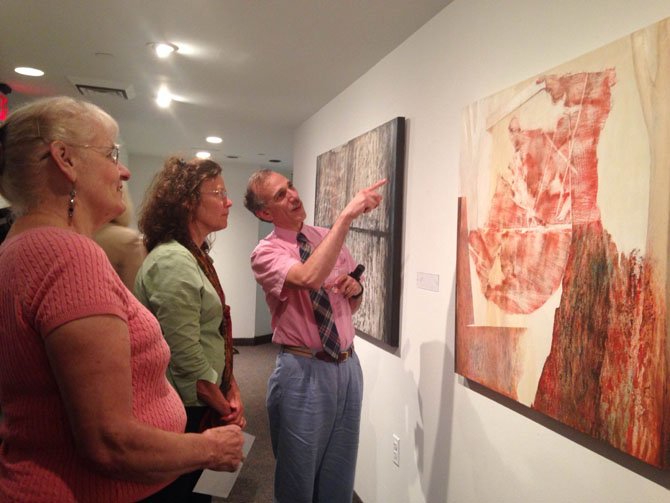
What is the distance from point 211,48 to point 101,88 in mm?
1252

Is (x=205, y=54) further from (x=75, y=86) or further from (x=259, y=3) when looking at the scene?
(x=75, y=86)

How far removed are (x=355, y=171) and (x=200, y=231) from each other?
1411 mm

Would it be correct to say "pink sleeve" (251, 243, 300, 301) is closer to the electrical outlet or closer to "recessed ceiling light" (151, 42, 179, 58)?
the electrical outlet

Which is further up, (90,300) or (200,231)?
(200,231)

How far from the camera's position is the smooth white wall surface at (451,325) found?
133 centimetres

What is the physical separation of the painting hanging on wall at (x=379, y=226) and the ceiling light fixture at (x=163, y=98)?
57.6 inches

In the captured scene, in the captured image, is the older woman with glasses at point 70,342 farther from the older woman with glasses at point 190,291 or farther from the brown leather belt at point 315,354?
the brown leather belt at point 315,354

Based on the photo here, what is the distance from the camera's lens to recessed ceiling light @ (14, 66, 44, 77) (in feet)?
10.6

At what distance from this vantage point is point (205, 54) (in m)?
2.81

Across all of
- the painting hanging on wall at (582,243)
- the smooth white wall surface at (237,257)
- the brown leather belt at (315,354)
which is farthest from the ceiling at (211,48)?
the smooth white wall surface at (237,257)

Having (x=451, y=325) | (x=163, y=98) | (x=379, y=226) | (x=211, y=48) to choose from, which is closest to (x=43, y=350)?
(x=451, y=325)

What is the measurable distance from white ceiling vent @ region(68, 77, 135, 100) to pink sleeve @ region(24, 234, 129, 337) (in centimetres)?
304

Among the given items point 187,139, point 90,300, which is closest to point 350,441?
point 90,300

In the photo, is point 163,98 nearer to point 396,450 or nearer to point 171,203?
point 171,203
